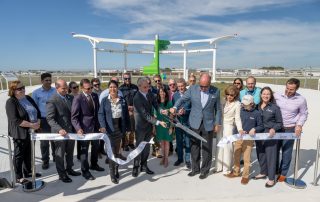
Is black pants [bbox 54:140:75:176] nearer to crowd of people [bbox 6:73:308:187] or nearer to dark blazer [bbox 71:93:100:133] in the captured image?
crowd of people [bbox 6:73:308:187]

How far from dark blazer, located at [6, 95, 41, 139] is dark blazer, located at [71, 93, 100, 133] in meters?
0.80

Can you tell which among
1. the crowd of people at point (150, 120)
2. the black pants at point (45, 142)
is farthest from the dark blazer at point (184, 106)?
the black pants at point (45, 142)

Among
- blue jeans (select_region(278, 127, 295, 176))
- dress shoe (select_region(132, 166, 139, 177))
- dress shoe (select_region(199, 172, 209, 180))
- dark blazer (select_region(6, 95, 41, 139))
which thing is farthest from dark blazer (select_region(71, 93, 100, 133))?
blue jeans (select_region(278, 127, 295, 176))

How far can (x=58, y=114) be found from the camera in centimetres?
415

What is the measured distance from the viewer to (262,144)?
14.4 ft

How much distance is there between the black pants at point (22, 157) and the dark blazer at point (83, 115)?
917 mm

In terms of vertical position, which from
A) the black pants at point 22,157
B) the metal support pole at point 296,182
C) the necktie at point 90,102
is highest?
the necktie at point 90,102

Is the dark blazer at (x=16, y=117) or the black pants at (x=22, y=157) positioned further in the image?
the black pants at (x=22, y=157)

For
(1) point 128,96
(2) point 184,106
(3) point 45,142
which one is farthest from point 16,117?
(2) point 184,106

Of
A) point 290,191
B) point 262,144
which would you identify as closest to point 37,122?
point 262,144

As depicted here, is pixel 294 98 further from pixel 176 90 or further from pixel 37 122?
pixel 37 122

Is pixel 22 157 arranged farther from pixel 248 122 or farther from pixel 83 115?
pixel 248 122

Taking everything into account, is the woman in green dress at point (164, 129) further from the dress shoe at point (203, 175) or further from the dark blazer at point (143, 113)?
the dress shoe at point (203, 175)

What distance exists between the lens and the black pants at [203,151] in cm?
452
